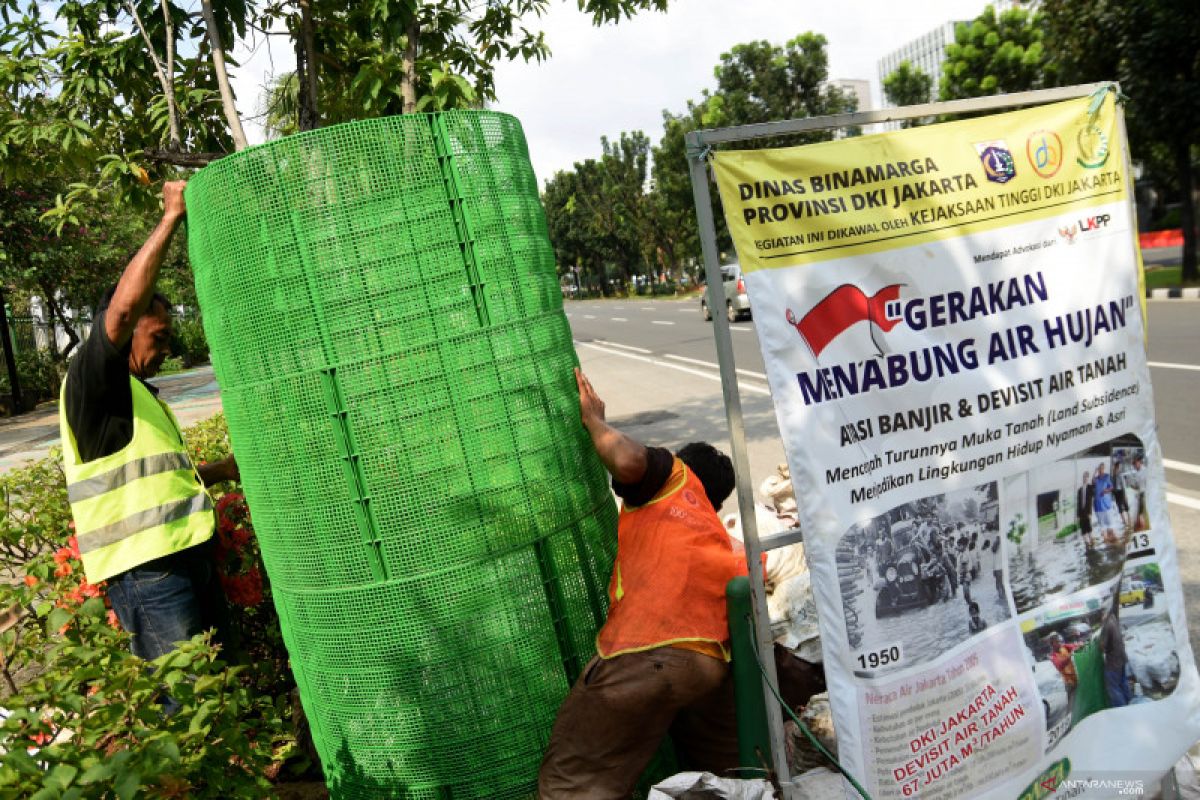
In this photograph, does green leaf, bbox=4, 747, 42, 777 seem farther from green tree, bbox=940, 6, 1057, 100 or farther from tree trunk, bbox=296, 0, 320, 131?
green tree, bbox=940, 6, 1057, 100

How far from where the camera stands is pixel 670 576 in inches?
97.3

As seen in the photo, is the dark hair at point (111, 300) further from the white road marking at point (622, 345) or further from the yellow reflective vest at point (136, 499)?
the white road marking at point (622, 345)

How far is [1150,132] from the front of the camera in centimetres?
1755

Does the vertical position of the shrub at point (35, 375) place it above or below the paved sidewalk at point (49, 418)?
above

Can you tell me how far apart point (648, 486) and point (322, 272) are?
3.37ft

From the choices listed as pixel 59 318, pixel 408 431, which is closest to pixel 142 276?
pixel 408 431

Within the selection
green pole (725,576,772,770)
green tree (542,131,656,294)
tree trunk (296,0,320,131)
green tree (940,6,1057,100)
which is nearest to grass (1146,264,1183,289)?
green tree (940,6,1057,100)

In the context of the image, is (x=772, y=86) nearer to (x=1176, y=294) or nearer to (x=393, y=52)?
(x=1176, y=294)

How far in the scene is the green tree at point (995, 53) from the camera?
27.0 metres

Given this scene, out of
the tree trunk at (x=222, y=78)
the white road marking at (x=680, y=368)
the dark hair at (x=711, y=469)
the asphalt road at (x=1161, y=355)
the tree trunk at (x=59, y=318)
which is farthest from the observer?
the tree trunk at (x=59, y=318)

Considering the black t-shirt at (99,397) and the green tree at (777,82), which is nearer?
the black t-shirt at (99,397)

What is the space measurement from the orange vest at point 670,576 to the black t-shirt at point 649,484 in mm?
22

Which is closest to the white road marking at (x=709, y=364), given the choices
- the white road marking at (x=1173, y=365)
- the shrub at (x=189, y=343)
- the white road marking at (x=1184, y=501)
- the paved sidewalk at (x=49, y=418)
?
the white road marking at (x=1173, y=365)

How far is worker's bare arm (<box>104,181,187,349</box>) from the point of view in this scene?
2699mm
